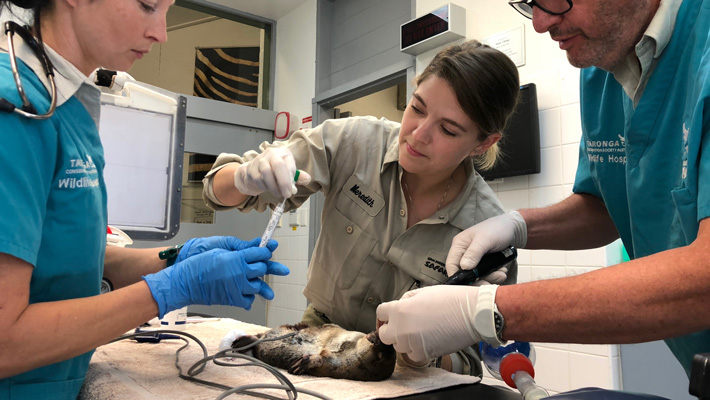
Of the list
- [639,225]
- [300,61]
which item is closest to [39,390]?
[639,225]

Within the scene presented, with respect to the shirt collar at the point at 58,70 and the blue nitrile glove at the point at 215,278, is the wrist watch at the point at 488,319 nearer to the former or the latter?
the blue nitrile glove at the point at 215,278

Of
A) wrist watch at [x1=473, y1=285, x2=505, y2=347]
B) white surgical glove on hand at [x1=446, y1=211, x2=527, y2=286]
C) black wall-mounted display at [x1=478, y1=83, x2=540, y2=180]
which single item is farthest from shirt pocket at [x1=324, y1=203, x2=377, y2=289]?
black wall-mounted display at [x1=478, y1=83, x2=540, y2=180]

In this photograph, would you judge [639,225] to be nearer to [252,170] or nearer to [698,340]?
[698,340]

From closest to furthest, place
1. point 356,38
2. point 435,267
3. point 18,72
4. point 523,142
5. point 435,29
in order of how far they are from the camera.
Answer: point 18,72
point 435,267
point 523,142
point 435,29
point 356,38

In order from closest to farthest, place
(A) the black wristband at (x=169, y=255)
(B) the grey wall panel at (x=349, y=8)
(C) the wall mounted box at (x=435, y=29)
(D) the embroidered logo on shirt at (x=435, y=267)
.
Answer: (A) the black wristband at (x=169, y=255) < (D) the embroidered logo on shirt at (x=435, y=267) < (C) the wall mounted box at (x=435, y=29) < (B) the grey wall panel at (x=349, y=8)

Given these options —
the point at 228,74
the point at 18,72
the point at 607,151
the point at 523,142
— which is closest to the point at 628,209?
the point at 607,151

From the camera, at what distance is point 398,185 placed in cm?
162

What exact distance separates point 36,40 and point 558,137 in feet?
8.09

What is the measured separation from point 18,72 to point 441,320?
0.90 metres

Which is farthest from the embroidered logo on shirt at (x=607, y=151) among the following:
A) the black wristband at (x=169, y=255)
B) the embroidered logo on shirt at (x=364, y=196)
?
Result: the black wristband at (x=169, y=255)

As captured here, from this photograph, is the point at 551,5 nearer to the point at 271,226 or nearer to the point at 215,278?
the point at 271,226

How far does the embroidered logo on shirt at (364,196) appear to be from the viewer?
1.60 meters

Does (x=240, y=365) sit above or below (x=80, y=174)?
below

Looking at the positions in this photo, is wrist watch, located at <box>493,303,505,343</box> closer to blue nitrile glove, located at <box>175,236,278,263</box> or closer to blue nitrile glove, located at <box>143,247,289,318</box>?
blue nitrile glove, located at <box>143,247,289,318</box>
